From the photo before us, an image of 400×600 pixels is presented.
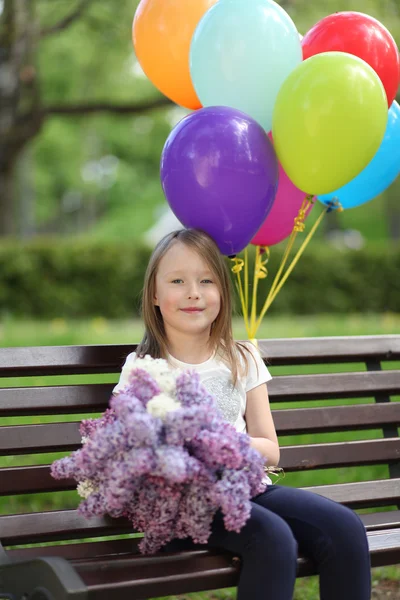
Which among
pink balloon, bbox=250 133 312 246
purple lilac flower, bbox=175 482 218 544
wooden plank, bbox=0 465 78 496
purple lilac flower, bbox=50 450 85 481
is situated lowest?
purple lilac flower, bbox=175 482 218 544

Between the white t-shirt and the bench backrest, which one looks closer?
the white t-shirt

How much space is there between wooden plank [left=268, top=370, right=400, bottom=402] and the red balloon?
109cm

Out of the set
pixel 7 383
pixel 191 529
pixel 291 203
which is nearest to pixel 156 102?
pixel 7 383

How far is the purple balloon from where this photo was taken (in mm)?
2629

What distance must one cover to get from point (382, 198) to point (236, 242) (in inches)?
856

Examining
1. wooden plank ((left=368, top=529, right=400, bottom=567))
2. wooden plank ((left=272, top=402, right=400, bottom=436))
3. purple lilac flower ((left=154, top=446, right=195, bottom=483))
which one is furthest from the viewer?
wooden plank ((left=272, top=402, right=400, bottom=436))

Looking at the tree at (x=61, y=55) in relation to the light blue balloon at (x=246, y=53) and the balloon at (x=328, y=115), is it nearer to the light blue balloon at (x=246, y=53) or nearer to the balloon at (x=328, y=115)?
the light blue balloon at (x=246, y=53)

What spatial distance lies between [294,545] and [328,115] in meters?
1.30

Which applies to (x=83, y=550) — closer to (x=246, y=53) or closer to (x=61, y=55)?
(x=246, y=53)

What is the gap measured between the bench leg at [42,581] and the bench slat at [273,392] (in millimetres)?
752

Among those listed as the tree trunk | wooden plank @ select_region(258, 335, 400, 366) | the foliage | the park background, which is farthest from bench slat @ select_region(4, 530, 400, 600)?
the tree trunk

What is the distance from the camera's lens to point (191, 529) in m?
2.22

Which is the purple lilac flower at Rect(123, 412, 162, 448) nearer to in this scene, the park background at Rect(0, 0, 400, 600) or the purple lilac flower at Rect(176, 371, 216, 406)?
the purple lilac flower at Rect(176, 371, 216, 406)

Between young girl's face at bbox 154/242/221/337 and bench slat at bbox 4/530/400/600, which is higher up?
young girl's face at bbox 154/242/221/337
